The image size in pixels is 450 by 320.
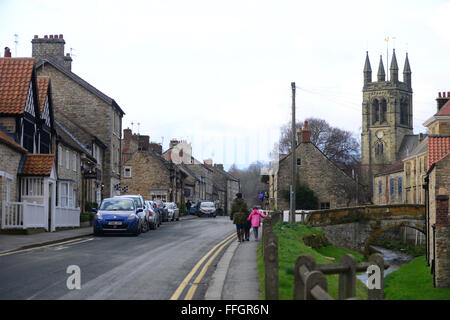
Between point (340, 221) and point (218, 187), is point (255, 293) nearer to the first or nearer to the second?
point (340, 221)

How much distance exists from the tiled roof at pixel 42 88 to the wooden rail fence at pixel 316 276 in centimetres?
2370

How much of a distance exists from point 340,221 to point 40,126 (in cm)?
2570

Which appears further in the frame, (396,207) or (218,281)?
(396,207)

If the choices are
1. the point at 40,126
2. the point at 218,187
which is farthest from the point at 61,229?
the point at 218,187

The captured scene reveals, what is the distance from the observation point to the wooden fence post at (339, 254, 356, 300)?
8.48 m

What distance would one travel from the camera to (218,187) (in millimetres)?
120188

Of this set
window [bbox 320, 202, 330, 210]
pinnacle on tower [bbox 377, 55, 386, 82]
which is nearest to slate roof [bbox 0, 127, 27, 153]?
window [bbox 320, 202, 330, 210]

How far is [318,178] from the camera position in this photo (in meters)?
65.2

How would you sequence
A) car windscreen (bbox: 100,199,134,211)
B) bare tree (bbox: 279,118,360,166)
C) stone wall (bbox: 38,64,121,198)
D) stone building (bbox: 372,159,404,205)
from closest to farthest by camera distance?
car windscreen (bbox: 100,199,134,211)
stone wall (bbox: 38,64,121,198)
stone building (bbox: 372,159,404,205)
bare tree (bbox: 279,118,360,166)

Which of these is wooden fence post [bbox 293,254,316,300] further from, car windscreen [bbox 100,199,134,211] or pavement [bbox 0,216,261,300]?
car windscreen [bbox 100,199,134,211]

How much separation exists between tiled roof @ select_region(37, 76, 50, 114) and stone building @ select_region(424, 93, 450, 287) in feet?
63.2

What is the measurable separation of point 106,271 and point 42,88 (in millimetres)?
20698

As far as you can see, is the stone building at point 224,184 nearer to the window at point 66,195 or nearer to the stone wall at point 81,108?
the stone wall at point 81,108

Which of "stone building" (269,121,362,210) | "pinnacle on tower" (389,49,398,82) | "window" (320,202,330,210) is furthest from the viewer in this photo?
"pinnacle on tower" (389,49,398,82)
